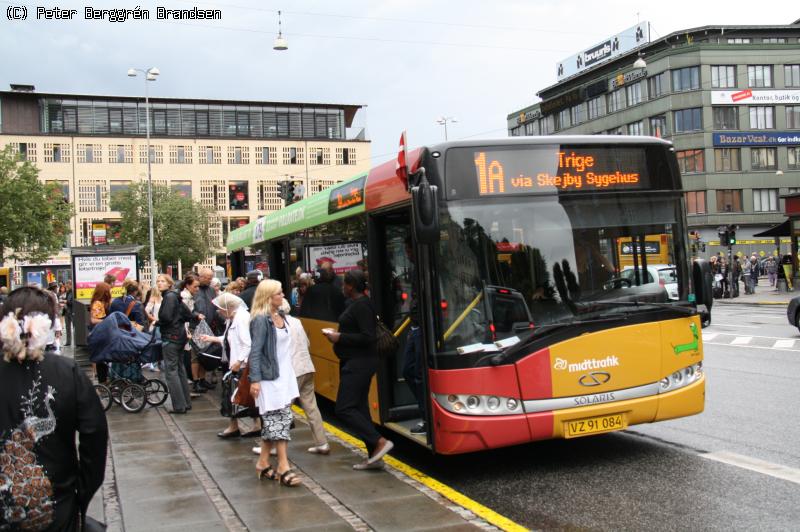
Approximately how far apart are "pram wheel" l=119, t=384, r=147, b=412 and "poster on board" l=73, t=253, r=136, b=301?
9.09 meters

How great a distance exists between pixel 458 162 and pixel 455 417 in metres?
2.08

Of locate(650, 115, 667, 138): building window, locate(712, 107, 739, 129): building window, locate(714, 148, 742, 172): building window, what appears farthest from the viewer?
locate(650, 115, 667, 138): building window

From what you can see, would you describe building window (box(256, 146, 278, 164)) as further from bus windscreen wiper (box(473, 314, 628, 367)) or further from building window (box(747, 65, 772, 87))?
bus windscreen wiper (box(473, 314, 628, 367))

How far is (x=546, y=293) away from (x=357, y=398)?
75.0 inches

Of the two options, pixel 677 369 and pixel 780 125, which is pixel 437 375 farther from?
pixel 780 125

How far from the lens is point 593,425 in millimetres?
6762

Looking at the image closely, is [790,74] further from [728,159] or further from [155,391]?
[155,391]

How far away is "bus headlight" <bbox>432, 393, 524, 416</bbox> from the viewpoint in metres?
6.59

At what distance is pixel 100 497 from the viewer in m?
6.56

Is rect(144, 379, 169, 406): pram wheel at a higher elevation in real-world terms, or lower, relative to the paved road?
higher

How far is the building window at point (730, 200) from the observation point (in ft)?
213

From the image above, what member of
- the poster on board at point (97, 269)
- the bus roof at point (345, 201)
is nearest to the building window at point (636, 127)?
the poster on board at point (97, 269)

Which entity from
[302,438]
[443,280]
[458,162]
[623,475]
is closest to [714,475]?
[623,475]

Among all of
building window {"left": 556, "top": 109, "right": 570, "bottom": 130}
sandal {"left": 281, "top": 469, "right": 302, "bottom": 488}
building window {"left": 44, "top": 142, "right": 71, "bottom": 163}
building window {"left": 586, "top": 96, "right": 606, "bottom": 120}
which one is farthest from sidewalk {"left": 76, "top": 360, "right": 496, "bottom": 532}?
building window {"left": 556, "top": 109, "right": 570, "bottom": 130}
